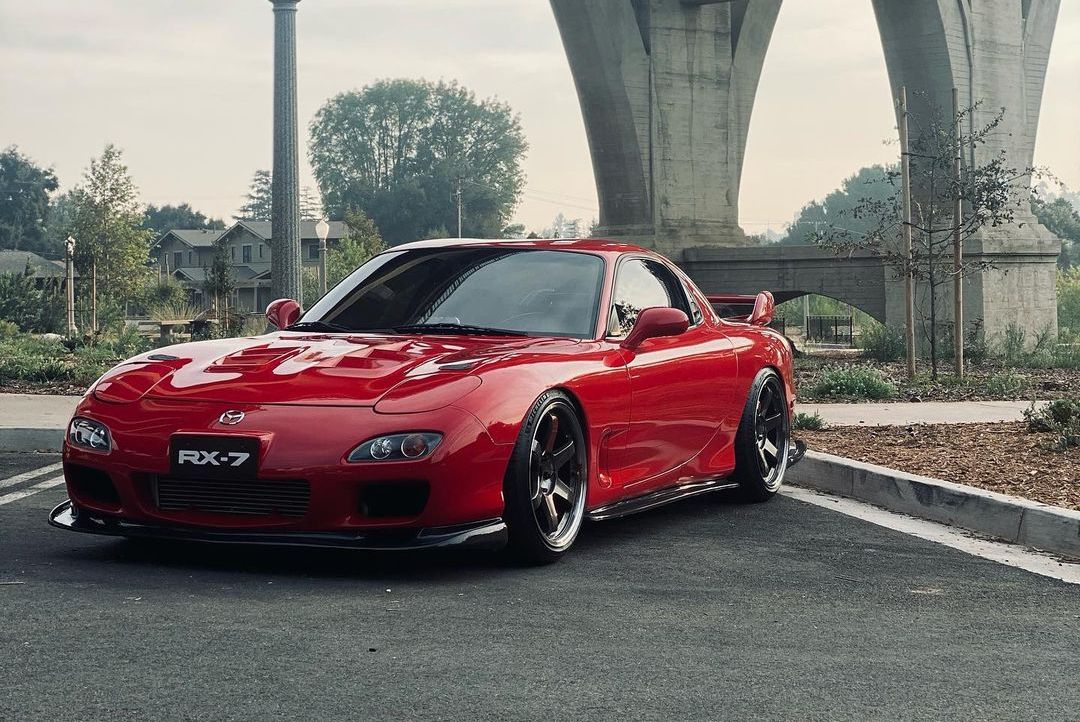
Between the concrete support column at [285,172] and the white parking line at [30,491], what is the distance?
14.8 meters

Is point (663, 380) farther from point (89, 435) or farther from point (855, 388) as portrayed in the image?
point (855, 388)

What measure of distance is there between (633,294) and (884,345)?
1951cm

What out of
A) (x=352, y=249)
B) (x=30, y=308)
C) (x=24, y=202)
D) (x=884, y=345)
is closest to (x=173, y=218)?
(x=24, y=202)

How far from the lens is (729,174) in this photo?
116 ft

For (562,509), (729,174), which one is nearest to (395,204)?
(729,174)

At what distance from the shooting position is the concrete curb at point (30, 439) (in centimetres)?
1112

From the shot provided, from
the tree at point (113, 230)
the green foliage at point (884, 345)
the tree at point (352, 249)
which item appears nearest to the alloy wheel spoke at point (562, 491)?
the green foliage at point (884, 345)

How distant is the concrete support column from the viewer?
23.7m

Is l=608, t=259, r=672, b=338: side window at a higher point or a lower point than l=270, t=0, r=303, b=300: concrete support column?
lower

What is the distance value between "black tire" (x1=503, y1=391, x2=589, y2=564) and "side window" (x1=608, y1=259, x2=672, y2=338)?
2.78 ft

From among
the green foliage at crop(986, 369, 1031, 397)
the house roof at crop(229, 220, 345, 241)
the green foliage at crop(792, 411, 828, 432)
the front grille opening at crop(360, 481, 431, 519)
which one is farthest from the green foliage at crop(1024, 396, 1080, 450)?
the house roof at crop(229, 220, 345, 241)

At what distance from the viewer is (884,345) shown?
1033 inches

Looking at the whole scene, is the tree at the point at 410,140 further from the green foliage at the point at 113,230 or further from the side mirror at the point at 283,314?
the side mirror at the point at 283,314

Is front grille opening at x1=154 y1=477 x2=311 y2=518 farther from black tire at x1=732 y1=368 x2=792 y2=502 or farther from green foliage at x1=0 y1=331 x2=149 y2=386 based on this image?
green foliage at x1=0 y1=331 x2=149 y2=386
